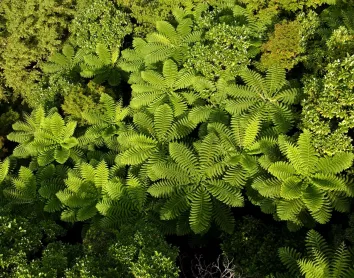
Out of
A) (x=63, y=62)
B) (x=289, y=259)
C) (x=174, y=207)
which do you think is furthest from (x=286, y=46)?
(x=63, y=62)

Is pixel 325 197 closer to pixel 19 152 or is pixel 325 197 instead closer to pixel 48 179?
pixel 48 179

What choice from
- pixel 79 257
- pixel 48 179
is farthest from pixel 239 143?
pixel 48 179

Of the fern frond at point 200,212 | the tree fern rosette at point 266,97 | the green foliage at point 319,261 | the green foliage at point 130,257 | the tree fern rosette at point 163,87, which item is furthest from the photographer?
the tree fern rosette at point 163,87

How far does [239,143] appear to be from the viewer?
6.27m

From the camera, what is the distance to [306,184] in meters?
5.45

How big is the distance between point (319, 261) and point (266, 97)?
273 cm

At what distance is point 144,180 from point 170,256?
159 cm

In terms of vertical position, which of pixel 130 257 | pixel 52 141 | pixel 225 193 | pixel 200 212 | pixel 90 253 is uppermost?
pixel 225 193

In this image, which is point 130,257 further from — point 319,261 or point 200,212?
point 319,261

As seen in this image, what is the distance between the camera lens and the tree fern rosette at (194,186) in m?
5.91

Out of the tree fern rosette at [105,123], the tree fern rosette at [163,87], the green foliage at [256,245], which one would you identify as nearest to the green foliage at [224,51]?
the tree fern rosette at [163,87]

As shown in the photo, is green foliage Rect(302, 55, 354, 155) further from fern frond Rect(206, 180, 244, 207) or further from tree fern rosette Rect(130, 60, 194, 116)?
tree fern rosette Rect(130, 60, 194, 116)

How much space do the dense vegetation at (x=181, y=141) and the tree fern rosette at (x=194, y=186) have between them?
2 centimetres

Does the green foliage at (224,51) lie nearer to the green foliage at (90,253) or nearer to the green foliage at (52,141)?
the green foliage at (52,141)
